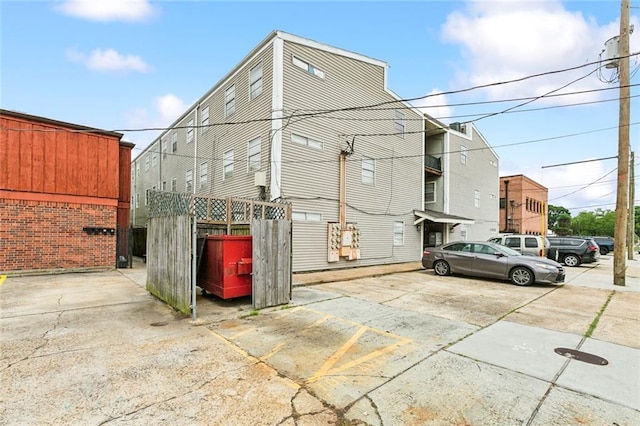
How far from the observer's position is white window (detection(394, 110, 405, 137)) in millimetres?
16312

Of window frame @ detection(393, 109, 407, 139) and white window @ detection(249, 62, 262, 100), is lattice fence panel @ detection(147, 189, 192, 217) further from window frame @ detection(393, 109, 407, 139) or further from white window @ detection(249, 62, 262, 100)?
window frame @ detection(393, 109, 407, 139)

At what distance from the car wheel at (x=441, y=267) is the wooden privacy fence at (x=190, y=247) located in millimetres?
7490

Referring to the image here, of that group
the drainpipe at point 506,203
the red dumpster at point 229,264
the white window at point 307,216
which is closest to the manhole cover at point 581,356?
the red dumpster at point 229,264

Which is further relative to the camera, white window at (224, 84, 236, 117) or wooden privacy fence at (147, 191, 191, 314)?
white window at (224, 84, 236, 117)

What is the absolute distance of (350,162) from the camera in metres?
13.9

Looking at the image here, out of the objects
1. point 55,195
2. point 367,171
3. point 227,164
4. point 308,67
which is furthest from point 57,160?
point 367,171

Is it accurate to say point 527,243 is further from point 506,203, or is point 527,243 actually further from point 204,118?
point 506,203

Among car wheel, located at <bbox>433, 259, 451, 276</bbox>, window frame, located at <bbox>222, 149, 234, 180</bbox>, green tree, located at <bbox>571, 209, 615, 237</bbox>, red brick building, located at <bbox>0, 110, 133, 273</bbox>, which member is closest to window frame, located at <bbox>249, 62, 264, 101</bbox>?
window frame, located at <bbox>222, 149, 234, 180</bbox>

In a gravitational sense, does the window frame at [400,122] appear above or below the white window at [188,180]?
above

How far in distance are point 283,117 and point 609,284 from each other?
12.3 metres

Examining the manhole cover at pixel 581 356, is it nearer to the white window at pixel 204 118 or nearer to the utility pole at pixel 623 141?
the utility pole at pixel 623 141

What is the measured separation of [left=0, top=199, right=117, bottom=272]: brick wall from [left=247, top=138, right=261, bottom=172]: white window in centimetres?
554

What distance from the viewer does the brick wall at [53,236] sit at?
10.4 m

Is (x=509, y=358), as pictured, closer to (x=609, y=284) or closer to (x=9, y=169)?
(x=609, y=284)
